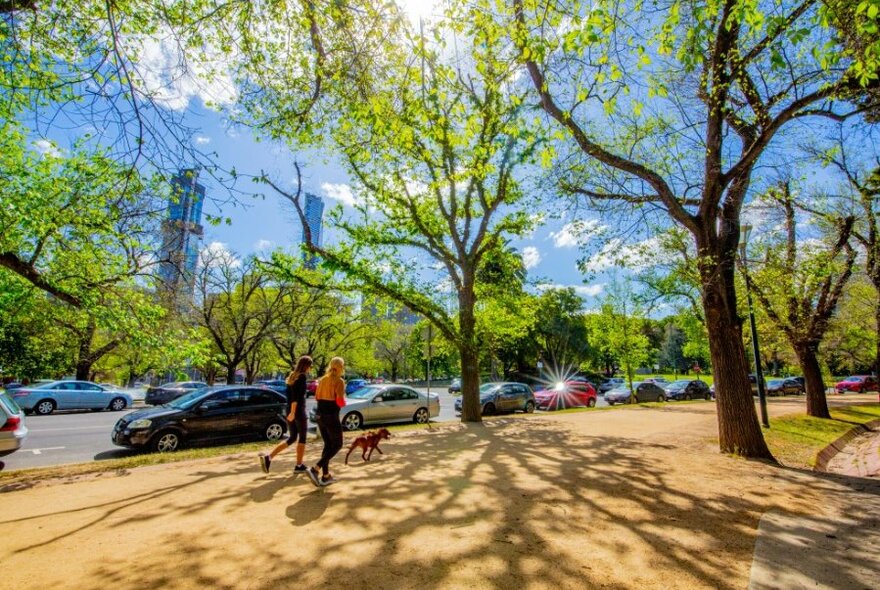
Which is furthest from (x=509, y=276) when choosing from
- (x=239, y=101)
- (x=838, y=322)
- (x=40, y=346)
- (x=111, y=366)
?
(x=111, y=366)

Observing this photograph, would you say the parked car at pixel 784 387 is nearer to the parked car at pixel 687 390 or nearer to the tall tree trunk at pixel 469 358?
the parked car at pixel 687 390

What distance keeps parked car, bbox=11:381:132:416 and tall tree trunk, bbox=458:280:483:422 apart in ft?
65.9

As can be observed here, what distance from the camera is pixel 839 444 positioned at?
12070mm

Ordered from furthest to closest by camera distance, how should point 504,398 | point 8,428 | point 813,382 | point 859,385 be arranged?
point 859,385, point 504,398, point 813,382, point 8,428

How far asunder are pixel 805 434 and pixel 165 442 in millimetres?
17746

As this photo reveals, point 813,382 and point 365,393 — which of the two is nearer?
point 365,393

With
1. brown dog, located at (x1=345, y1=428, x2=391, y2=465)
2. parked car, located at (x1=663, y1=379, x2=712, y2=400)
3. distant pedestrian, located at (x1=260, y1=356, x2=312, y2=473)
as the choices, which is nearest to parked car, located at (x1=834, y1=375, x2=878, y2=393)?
parked car, located at (x1=663, y1=379, x2=712, y2=400)

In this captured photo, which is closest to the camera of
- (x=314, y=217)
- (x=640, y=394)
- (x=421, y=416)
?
(x=314, y=217)

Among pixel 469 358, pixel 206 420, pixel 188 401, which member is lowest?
pixel 206 420

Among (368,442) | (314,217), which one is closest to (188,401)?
(368,442)

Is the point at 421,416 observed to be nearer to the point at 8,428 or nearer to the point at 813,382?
the point at 8,428

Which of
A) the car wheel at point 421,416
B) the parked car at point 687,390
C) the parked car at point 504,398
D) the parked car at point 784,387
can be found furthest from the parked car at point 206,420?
the parked car at point 784,387

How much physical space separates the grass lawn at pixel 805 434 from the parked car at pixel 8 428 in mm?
15273

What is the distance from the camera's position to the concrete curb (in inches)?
366
